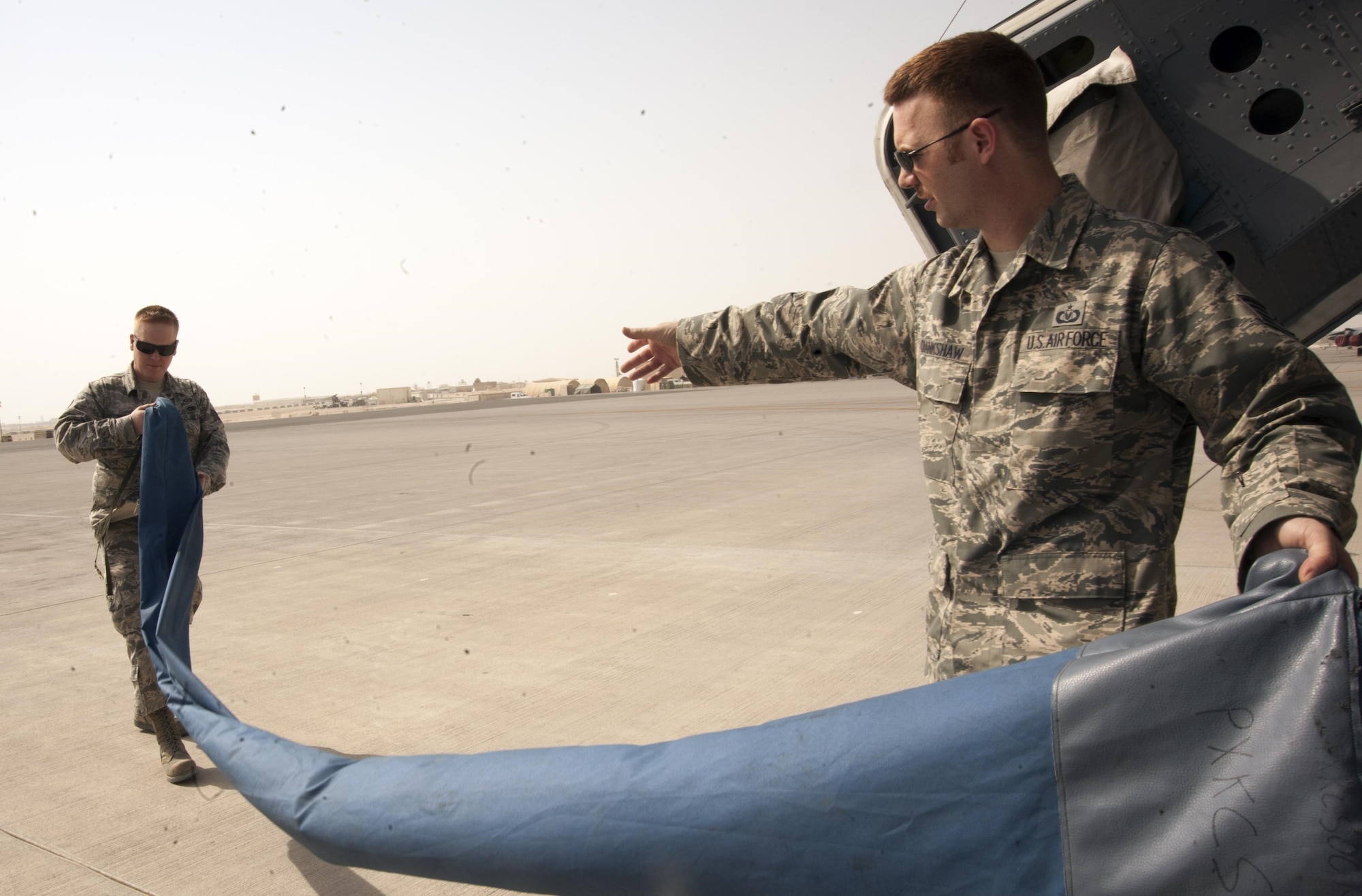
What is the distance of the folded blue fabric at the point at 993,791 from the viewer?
117 cm

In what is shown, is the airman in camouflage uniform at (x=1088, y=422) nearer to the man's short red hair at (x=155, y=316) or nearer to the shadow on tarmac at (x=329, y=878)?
the shadow on tarmac at (x=329, y=878)

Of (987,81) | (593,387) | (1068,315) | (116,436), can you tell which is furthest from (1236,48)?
(593,387)

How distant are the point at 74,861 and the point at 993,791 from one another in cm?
327

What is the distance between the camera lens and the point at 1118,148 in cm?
316

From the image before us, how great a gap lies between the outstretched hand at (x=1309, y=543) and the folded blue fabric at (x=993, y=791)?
0.14ft

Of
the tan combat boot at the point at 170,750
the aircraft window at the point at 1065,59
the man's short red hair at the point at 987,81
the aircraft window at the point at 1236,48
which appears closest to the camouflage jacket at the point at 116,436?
the tan combat boot at the point at 170,750

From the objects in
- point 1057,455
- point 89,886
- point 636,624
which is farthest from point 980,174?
point 636,624

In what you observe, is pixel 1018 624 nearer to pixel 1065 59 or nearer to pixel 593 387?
pixel 1065 59

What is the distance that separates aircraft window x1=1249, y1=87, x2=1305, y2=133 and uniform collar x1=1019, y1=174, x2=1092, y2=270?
2283 millimetres

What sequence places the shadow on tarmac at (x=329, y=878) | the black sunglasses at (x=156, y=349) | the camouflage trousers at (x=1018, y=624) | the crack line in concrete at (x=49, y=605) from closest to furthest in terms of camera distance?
the camouflage trousers at (x=1018, y=624) → the shadow on tarmac at (x=329, y=878) → the black sunglasses at (x=156, y=349) → the crack line in concrete at (x=49, y=605)

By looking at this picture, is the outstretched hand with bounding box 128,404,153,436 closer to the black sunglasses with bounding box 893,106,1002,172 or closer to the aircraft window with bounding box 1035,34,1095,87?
the black sunglasses with bounding box 893,106,1002,172

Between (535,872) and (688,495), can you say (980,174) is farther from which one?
(688,495)

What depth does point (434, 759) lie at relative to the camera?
153cm

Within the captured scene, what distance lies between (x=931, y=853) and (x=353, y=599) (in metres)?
5.92
